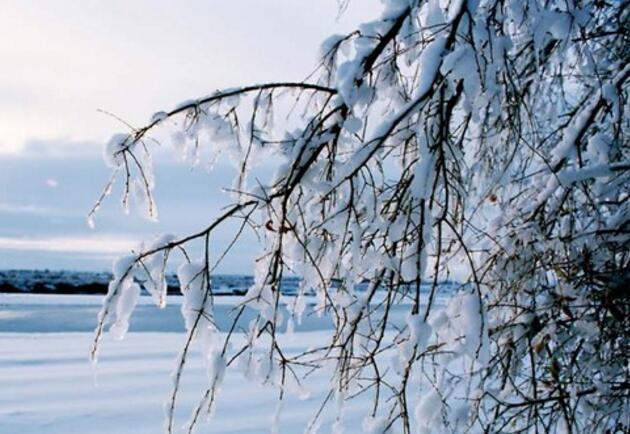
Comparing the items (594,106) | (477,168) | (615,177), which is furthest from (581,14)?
(477,168)

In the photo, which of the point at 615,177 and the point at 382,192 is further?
the point at 615,177

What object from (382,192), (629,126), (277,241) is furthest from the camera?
(629,126)

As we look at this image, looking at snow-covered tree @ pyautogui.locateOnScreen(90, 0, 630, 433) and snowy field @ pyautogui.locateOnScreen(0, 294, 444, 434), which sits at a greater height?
snow-covered tree @ pyautogui.locateOnScreen(90, 0, 630, 433)

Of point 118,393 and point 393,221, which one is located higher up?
point 393,221

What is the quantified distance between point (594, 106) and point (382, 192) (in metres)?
1.18

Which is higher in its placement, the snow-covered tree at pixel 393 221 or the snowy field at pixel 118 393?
the snow-covered tree at pixel 393 221

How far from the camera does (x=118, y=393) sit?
25.0 ft

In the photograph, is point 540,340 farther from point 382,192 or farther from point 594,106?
point 382,192

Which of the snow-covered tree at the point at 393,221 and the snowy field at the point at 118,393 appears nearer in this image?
the snow-covered tree at the point at 393,221

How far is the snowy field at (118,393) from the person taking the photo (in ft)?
20.4

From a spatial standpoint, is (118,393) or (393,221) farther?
(118,393)

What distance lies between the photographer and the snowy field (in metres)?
6.20

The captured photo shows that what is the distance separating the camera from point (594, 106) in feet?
8.80

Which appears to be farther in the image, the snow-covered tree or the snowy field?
the snowy field
